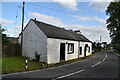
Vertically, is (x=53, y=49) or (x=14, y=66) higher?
(x=53, y=49)

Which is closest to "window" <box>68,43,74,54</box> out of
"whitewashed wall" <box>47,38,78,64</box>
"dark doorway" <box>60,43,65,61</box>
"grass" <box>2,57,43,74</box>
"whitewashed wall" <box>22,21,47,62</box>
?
"dark doorway" <box>60,43,65,61</box>

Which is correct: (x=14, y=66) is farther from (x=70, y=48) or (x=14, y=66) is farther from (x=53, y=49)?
(x=70, y=48)

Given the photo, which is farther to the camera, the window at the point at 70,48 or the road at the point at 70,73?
the window at the point at 70,48

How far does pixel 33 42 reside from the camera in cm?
2562

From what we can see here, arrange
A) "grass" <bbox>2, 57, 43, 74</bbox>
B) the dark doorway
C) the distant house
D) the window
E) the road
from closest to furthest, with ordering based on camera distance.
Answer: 1. the road
2. "grass" <bbox>2, 57, 43, 74</bbox>
3. the distant house
4. the dark doorway
5. the window

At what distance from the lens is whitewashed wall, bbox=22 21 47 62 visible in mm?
24422

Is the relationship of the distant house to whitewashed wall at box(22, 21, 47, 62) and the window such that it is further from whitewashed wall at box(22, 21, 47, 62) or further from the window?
the window

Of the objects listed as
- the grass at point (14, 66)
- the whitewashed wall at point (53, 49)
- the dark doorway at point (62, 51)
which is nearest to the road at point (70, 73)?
the grass at point (14, 66)

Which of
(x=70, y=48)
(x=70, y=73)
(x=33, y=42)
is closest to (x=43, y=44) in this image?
(x=33, y=42)

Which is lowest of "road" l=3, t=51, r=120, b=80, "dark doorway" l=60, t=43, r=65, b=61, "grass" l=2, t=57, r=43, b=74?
"road" l=3, t=51, r=120, b=80

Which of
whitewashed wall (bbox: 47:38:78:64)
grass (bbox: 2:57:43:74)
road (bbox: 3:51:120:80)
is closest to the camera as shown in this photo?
road (bbox: 3:51:120:80)

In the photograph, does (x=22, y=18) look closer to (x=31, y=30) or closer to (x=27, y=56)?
(x=31, y=30)

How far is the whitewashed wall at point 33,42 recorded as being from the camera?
24422 mm

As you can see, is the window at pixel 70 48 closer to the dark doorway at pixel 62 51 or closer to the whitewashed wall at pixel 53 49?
the dark doorway at pixel 62 51
